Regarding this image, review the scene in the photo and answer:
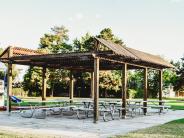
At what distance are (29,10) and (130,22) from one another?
8.88 meters

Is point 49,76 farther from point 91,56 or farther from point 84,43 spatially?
point 91,56

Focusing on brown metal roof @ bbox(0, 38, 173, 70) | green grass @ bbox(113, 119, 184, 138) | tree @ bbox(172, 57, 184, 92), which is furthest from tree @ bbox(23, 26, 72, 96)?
green grass @ bbox(113, 119, 184, 138)

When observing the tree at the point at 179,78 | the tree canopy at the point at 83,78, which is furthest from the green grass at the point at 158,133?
the tree at the point at 179,78

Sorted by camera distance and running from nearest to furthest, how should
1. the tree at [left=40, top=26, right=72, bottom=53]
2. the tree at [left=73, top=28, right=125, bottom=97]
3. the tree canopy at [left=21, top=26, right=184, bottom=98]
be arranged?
the tree at [left=73, top=28, right=125, bottom=97], the tree canopy at [left=21, top=26, right=184, bottom=98], the tree at [left=40, top=26, right=72, bottom=53]

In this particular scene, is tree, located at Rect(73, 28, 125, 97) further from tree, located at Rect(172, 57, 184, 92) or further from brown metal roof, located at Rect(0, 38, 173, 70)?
brown metal roof, located at Rect(0, 38, 173, 70)

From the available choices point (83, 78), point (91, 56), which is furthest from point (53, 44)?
point (91, 56)

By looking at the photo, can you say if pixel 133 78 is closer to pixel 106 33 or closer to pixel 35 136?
pixel 106 33

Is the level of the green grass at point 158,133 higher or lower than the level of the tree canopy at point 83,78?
lower

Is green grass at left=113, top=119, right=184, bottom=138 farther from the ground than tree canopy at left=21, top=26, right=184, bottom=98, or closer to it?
closer to it

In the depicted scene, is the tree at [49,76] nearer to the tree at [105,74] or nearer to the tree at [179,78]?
the tree at [105,74]

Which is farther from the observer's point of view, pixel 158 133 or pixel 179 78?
pixel 179 78

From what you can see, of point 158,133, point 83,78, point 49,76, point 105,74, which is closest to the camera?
point 158,133

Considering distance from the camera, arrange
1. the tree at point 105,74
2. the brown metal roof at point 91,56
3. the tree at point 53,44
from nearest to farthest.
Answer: the brown metal roof at point 91,56 < the tree at point 105,74 < the tree at point 53,44

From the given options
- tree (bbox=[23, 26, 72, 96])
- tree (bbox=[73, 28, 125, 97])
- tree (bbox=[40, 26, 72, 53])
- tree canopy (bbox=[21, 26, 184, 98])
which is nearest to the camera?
tree (bbox=[73, 28, 125, 97])
